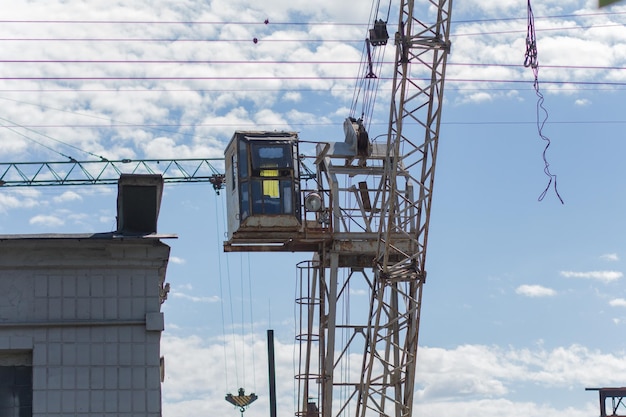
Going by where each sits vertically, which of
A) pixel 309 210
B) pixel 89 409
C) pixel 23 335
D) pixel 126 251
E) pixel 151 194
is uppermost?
pixel 309 210

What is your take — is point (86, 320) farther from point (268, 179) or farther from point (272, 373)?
point (272, 373)

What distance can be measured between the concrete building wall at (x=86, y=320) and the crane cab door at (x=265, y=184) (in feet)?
52.1

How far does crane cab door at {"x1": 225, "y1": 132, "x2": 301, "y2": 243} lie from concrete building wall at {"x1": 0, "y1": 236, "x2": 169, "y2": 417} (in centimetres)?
1589

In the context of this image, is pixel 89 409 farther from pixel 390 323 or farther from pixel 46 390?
pixel 390 323

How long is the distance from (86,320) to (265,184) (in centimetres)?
1712

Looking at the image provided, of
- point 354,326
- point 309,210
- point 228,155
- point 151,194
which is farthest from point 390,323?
point 151,194

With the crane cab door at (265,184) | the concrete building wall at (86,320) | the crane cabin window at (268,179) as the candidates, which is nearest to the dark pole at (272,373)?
the crane cab door at (265,184)

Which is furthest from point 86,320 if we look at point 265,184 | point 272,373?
point 272,373

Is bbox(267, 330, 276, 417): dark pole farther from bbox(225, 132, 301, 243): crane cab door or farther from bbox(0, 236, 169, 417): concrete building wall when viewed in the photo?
bbox(0, 236, 169, 417): concrete building wall

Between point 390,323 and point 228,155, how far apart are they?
8.92 metres

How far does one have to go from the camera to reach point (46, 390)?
23.2m

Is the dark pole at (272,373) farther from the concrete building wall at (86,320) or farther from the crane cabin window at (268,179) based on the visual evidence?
the concrete building wall at (86,320)

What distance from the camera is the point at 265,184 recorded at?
40250mm

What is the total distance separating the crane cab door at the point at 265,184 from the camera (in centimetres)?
4003
